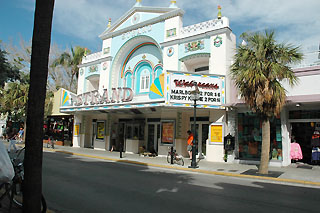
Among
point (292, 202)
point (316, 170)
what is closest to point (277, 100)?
point (316, 170)

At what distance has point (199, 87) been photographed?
15781 millimetres

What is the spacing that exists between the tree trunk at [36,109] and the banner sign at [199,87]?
11.1 m

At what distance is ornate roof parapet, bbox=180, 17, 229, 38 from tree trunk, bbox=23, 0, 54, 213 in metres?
13.7

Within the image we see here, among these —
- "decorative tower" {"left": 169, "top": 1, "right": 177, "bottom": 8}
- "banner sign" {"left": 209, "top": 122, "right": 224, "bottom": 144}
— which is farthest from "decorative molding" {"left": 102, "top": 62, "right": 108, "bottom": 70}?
"banner sign" {"left": 209, "top": 122, "right": 224, "bottom": 144}

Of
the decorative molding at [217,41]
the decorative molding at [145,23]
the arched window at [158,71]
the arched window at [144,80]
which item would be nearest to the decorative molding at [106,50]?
the decorative molding at [145,23]

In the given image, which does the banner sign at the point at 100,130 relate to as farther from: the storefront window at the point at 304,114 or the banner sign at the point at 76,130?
the storefront window at the point at 304,114

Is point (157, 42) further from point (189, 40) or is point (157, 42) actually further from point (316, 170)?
point (316, 170)

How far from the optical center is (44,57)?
460cm

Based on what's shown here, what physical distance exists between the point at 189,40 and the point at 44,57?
14.5 m

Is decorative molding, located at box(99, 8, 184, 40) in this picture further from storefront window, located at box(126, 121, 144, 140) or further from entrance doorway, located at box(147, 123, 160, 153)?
entrance doorway, located at box(147, 123, 160, 153)

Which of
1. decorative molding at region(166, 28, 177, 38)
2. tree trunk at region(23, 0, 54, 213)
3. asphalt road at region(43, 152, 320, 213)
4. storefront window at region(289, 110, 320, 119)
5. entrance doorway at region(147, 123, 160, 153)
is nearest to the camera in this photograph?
tree trunk at region(23, 0, 54, 213)

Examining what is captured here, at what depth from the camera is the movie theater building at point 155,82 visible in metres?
15.9

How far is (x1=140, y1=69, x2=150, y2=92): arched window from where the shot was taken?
69.7 ft

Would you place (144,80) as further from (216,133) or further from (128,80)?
(216,133)
